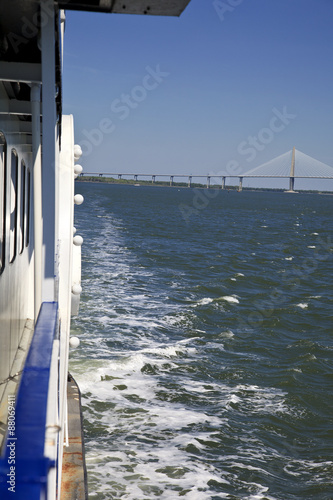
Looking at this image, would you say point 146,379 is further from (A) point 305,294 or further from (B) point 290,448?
(A) point 305,294

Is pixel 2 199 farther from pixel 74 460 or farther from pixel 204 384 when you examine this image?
pixel 204 384

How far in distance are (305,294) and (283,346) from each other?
6.03 meters

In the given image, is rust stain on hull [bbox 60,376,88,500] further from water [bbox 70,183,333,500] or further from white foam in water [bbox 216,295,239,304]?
white foam in water [bbox 216,295,239,304]

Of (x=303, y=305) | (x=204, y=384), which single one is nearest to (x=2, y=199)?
(x=204, y=384)

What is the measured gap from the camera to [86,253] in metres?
23.0

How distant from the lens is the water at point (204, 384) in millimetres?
6641

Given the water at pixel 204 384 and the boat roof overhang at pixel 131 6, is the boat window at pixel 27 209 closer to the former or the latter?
the water at pixel 204 384

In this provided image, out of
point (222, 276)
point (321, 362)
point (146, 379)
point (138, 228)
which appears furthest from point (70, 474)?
point (138, 228)

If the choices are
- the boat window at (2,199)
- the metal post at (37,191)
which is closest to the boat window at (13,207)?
the boat window at (2,199)

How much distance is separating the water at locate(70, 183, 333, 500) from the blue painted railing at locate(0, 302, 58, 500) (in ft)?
15.2

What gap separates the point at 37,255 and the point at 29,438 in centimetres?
229

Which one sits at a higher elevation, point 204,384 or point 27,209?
point 27,209

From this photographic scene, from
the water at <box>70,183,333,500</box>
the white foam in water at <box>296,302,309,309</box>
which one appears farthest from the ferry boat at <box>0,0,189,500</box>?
the white foam in water at <box>296,302,309,309</box>

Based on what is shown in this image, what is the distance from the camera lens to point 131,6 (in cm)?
279
